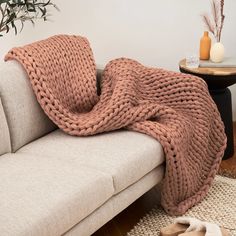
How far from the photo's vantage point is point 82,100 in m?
2.54

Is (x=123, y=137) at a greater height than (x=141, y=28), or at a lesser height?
lesser

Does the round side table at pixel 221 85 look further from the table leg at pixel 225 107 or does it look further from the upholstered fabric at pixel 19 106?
the upholstered fabric at pixel 19 106

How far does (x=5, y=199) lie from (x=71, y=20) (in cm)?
186

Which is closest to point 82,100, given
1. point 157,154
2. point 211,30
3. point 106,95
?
point 106,95

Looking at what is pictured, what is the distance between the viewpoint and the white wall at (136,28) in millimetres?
3375

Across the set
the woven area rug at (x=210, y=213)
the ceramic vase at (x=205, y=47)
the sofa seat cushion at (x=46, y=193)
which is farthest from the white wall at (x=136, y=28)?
the sofa seat cushion at (x=46, y=193)

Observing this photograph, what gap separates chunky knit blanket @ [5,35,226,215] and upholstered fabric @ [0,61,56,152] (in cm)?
6

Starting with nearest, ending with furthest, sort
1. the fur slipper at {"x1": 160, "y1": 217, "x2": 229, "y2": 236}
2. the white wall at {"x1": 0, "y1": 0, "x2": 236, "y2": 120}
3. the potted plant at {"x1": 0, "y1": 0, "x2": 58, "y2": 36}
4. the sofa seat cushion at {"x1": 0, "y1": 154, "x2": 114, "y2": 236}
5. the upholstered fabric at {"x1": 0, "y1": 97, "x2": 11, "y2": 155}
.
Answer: the sofa seat cushion at {"x1": 0, "y1": 154, "x2": 114, "y2": 236} < the fur slipper at {"x1": 160, "y1": 217, "x2": 229, "y2": 236} < the upholstered fabric at {"x1": 0, "y1": 97, "x2": 11, "y2": 155} < the potted plant at {"x1": 0, "y1": 0, "x2": 58, "y2": 36} < the white wall at {"x1": 0, "y1": 0, "x2": 236, "y2": 120}

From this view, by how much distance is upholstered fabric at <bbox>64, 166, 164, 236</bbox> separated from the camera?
6.49ft

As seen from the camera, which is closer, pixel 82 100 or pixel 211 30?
pixel 82 100

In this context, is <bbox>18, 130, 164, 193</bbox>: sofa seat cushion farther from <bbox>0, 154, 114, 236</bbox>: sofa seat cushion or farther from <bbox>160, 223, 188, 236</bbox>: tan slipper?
<bbox>160, 223, 188, 236</bbox>: tan slipper

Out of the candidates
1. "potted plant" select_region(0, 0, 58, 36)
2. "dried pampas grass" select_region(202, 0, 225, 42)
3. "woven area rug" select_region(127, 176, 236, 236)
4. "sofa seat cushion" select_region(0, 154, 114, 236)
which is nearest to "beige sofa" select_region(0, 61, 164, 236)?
"sofa seat cushion" select_region(0, 154, 114, 236)

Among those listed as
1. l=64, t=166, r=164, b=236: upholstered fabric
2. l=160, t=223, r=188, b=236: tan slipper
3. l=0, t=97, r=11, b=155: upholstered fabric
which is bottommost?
l=160, t=223, r=188, b=236: tan slipper

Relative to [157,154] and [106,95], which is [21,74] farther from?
[157,154]
